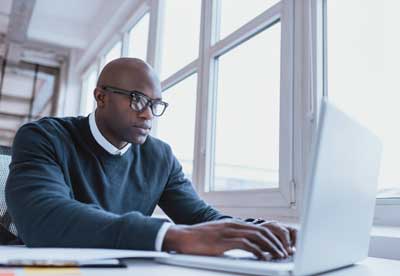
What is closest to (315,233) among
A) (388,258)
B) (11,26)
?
(388,258)

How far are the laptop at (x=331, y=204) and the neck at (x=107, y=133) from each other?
67cm

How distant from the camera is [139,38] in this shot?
3.43 meters

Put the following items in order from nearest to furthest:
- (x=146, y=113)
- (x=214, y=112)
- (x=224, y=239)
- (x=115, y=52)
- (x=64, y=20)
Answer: (x=224, y=239) < (x=146, y=113) < (x=214, y=112) < (x=115, y=52) < (x=64, y=20)

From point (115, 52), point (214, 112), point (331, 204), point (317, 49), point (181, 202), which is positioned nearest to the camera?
point (331, 204)

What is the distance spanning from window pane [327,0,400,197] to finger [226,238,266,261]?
28.4 inches

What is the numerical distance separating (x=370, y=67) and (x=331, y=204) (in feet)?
3.22

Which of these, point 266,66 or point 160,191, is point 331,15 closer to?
point 266,66

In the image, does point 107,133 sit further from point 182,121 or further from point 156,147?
point 182,121

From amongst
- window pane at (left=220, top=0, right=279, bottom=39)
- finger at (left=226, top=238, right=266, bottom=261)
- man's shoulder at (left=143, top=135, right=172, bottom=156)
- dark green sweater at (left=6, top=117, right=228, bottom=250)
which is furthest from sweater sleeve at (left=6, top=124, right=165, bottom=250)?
window pane at (left=220, top=0, right=279, bottom=39)

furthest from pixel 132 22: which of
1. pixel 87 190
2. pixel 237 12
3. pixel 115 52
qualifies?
pixel 87 190

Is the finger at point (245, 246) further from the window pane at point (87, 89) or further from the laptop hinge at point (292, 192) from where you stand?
the window pane at point (87, 89)

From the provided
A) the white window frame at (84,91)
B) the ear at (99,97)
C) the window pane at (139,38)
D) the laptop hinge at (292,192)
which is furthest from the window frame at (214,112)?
the white window frame at (84,91)

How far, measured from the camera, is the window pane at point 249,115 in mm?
1762

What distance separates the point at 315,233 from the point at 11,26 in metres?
4.17
